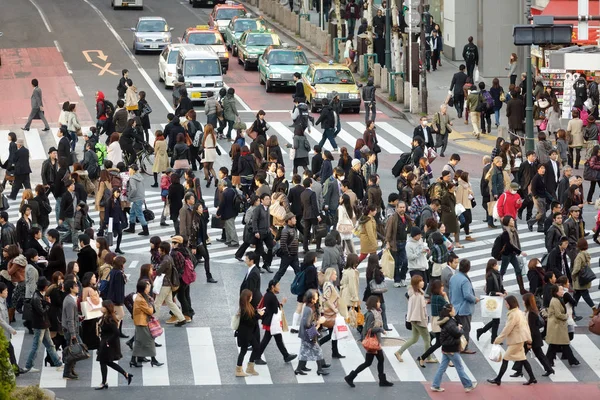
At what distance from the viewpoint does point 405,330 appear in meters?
22.2

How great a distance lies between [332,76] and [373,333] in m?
25.7

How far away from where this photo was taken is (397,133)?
40.7m

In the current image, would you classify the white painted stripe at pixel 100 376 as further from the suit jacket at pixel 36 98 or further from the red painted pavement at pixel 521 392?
the suit jacket at pixel 36 98

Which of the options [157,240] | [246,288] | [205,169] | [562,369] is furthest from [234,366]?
[205,169]

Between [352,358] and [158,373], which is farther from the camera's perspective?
[352,358]

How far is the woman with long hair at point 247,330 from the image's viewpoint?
1944 centimetres

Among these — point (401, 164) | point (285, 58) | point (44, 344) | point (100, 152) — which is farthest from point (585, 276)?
point (285, 58)

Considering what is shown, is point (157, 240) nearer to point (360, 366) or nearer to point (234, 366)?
point (234, 366)

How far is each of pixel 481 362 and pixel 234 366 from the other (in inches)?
149

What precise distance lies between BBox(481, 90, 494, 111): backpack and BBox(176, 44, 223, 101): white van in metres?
9.87

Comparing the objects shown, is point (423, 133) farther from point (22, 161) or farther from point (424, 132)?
point (22, 161)

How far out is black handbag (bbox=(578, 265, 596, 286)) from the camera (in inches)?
868

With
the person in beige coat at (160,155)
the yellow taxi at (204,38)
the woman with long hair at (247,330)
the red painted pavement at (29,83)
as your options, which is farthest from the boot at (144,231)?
the yellow taxi at (204,38)

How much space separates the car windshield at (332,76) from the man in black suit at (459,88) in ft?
12.4
